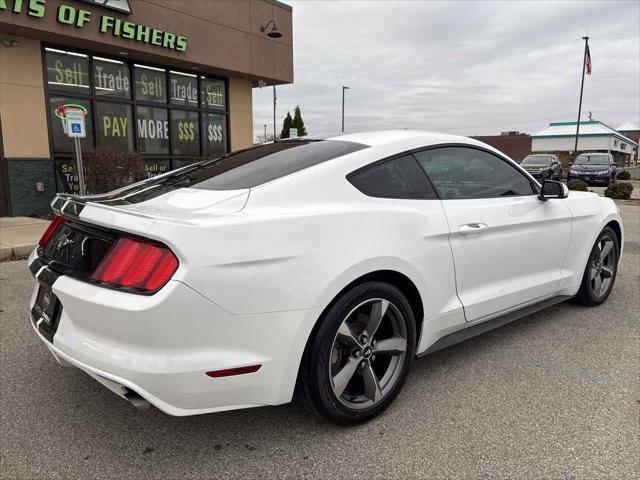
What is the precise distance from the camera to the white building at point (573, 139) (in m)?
68.4

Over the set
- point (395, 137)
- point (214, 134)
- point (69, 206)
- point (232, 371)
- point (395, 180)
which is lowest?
point (232, 371)

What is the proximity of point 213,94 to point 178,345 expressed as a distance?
1289cm

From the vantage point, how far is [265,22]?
1377 centimetres

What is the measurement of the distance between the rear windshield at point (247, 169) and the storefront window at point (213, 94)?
1109 centimetres

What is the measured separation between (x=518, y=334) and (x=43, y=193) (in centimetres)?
982

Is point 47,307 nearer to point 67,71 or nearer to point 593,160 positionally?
point 67,71

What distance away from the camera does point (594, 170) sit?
2244 cm

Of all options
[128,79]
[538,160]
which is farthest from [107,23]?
[538,160]

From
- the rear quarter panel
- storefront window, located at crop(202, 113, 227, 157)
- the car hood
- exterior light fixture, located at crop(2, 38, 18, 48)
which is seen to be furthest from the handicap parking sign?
the car hood

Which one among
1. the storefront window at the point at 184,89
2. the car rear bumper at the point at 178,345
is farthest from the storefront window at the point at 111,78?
the car rear bumper at the point at 178,345

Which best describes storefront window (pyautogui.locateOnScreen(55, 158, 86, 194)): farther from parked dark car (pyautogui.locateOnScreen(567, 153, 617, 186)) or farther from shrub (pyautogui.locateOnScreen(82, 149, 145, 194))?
parked dark car (pyautogui.locateOnScreen(567, 153, 617, 186))

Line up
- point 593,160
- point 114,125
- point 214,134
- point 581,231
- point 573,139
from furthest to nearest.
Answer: point 573,139 → point 593,160 → point 214,134 → point 114,125 → point 581,231

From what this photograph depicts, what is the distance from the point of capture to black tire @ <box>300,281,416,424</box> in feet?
7.57

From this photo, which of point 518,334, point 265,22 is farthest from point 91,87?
point 518,334
